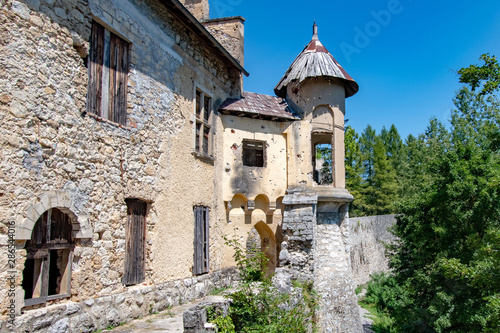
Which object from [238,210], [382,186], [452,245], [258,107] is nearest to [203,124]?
[258,107]

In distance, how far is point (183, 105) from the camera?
36.4ft

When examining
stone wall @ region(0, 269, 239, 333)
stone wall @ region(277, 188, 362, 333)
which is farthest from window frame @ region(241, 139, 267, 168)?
stone wall @ region(0, 269, 239, 333)

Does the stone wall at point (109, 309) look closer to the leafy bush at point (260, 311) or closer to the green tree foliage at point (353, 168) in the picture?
the leafy bush at point (260, 311)

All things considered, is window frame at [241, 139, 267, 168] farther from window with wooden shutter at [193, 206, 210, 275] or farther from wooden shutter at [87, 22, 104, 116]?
wooden shutter at [87, 22, 104, 116]

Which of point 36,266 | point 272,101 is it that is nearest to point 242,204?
point 272,101

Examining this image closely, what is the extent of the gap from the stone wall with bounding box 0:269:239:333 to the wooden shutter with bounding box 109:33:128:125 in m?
3.56

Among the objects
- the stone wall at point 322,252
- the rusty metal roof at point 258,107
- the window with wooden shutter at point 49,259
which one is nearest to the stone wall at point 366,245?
the stone wall at point 322,252

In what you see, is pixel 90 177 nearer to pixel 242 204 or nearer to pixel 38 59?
pixel 38 59

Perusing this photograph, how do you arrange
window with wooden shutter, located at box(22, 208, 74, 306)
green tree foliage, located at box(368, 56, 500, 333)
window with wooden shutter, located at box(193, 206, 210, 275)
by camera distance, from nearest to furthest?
window with wooden shutter, located at box(22, 208, 74, 306) < window with wooden shutter, located at box(193, 206, 210, 275) < green tree foliage, located at box(368, 56, 500, 333)

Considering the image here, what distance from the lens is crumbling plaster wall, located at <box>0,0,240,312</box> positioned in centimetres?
612

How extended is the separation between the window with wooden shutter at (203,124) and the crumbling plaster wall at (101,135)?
1.88 ft

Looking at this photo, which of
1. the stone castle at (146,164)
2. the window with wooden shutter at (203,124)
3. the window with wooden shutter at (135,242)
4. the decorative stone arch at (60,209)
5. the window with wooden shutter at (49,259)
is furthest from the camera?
the window with wooden shutter at (203,124)

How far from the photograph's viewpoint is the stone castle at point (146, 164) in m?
6.30

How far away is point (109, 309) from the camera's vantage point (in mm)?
7641
